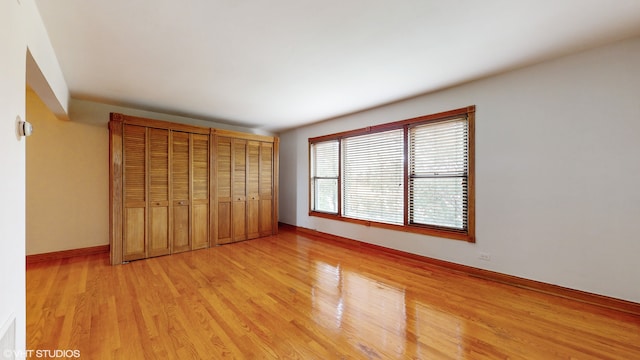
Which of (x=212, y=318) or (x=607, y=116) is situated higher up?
(x=607, y=116)

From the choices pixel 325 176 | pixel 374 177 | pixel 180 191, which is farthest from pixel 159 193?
pixel 374 177

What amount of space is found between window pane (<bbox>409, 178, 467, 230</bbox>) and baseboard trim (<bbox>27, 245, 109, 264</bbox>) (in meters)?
5.20

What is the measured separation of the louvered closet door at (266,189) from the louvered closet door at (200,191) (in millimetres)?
1116

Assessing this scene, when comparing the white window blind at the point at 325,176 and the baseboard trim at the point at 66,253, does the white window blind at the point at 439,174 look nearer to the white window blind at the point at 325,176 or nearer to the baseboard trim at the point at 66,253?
the white window blind at the point at 325,176

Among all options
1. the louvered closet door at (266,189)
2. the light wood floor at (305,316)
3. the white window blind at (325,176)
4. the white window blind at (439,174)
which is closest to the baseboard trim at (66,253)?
the light wood floor at (305,316)

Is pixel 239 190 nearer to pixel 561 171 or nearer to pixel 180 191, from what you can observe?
pixel 180 191

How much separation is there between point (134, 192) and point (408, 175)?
14.0 feet

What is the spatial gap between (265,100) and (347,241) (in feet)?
9.68

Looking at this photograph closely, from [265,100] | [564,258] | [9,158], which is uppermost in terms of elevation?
[265,100]

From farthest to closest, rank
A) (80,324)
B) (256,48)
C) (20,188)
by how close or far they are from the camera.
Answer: (256,48) → (80,324) → (20,188)

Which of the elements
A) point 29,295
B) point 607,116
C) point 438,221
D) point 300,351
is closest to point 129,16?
point 300,351

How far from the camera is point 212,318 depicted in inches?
85.3

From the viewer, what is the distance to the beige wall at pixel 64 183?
3.63m

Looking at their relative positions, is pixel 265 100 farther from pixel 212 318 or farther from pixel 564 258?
pixel 564 258
